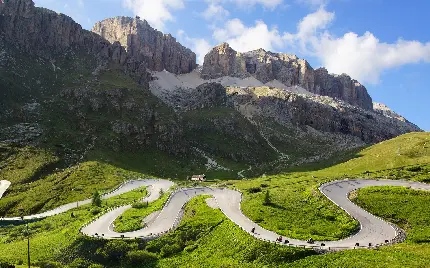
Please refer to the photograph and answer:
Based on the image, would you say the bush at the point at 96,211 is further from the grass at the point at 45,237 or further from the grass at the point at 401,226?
the grass at the point at 401,226

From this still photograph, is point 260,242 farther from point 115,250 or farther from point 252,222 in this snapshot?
point 115,250

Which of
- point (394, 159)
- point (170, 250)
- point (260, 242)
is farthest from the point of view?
point (394, 159)

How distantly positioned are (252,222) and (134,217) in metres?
21.5

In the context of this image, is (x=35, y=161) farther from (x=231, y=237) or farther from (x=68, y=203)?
(x=231, y=237)

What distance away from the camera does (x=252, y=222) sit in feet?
197

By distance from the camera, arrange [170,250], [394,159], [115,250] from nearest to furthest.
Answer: [170,250] → [115,250] → [394,159]

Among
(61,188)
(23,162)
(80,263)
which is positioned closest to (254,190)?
(80,263)

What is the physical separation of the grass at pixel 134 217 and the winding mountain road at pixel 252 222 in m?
1.10

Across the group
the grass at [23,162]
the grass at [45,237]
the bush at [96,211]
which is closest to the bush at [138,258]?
the grass at [45,237]

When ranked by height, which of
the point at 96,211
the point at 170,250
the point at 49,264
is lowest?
the point at 49,264

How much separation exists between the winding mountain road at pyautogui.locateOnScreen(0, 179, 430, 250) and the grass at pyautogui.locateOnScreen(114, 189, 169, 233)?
3.60 ft

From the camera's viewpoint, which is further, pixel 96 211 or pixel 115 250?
pixel 96 211

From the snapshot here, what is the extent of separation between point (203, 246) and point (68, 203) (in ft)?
224

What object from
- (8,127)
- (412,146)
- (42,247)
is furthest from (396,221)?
(8,127)
